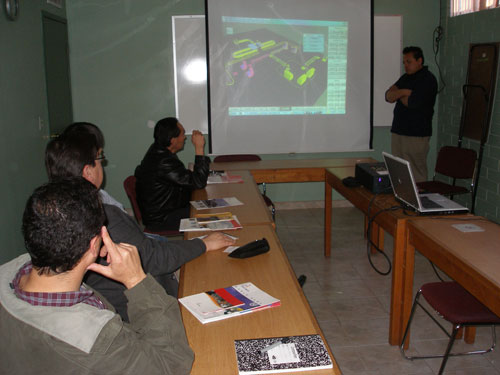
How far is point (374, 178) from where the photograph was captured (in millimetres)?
3254

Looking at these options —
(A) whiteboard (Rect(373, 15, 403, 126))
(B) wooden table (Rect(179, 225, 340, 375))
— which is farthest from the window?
(B) wooden table (Rect(179, 225, 340, 375))

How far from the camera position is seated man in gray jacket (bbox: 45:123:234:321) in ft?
6.71

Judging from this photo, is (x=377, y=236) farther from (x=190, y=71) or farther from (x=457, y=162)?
(x=190, y=71)

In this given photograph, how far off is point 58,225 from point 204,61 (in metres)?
4.57

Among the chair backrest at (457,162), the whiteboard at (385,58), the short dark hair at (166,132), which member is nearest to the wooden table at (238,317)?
the short dark hair at (166,132)

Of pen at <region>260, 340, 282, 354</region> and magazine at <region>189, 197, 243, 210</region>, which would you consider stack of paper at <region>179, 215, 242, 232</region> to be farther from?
pen at <region>260, 340, 282, 354</region>

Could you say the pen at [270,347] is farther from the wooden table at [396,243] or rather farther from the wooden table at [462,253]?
the wooden table at [396,243]

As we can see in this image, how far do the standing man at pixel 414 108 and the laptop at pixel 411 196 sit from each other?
7.57 ft

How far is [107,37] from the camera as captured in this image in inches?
208

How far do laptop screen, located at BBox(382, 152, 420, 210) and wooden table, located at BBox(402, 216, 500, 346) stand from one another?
18 cm

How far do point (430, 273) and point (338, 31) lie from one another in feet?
9.66

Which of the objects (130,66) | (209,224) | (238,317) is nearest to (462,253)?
(238,317)

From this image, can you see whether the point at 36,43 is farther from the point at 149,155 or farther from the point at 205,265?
the point at 205,265

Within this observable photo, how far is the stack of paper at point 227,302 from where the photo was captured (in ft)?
5.64
